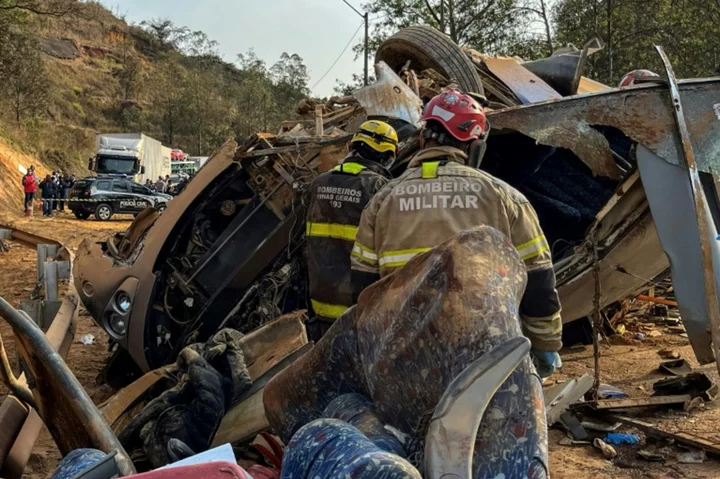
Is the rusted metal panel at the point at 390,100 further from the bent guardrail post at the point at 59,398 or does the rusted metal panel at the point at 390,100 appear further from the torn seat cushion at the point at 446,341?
the torn seat cushion at the point at 446,341

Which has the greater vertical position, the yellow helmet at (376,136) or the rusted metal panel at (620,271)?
the yellow helmet at (376,136)

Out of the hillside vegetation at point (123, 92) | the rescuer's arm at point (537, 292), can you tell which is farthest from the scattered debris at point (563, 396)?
the hillside vegetation at point (123, 92)

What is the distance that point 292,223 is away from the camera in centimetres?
483

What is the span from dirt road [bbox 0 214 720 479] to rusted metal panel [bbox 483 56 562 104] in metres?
2.17

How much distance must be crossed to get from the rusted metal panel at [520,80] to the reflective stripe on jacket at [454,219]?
9.53ft

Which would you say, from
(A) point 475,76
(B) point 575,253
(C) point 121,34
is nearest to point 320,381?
(B) point 575,253

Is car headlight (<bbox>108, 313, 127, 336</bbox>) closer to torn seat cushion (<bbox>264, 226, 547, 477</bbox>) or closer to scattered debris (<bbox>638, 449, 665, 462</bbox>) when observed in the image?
torn seat cushion (<bbox>264, 226, 547, 477</bbox>)

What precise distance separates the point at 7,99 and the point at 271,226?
34.7m

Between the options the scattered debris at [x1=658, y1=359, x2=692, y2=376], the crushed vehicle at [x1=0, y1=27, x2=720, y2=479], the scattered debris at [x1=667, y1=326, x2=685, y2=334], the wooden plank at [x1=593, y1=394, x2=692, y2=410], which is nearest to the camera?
the crushed vehicle at [x1=0, y1=27, x2=720, y2=479]

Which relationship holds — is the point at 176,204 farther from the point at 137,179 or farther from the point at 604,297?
the point at 137,179

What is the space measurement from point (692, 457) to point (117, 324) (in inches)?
150

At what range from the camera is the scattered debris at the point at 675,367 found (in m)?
5.13

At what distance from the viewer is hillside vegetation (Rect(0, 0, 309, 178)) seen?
3609 cm

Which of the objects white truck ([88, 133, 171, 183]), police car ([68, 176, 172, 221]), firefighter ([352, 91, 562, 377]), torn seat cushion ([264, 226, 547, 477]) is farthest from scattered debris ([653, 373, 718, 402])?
white truck ([88, 133, 171, 183])
